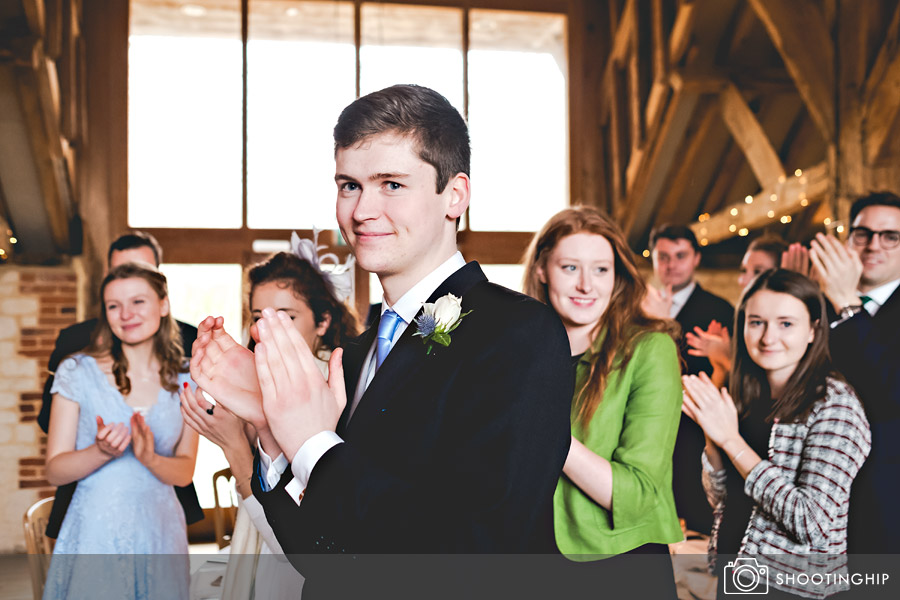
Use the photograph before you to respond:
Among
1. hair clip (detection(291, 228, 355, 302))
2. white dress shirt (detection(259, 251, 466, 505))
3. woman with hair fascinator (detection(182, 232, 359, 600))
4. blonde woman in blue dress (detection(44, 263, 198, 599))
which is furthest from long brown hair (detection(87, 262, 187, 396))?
white dress shirt (detection(259, 251, 466, 505))

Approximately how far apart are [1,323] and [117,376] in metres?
3.66

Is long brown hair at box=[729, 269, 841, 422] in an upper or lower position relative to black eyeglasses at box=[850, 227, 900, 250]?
lower

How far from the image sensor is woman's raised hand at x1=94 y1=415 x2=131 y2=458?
2215mm

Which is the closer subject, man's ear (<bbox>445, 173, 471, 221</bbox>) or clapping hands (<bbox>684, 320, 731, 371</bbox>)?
man's ear (<bbox>445, 173, 471, 221</bbox>)

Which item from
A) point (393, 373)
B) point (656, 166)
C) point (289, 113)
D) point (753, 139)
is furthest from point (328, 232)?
point (393, 373)

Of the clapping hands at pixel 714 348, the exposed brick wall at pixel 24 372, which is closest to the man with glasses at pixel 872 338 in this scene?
the clapping hands at pixel 714 348

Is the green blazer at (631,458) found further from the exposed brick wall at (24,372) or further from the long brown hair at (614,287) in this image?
the exposed brick wall at (24,372)

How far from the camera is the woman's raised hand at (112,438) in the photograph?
2215 millimetres

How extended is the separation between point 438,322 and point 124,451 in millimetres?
1736

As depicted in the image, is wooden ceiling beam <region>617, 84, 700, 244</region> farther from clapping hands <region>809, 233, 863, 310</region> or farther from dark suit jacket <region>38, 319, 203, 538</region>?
dark suit jacket <region>38, 319, 203, 538</region>

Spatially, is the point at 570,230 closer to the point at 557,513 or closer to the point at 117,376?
the point at 557,513

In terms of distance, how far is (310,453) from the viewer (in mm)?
953

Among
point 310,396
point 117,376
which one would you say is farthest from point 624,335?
point 117,376

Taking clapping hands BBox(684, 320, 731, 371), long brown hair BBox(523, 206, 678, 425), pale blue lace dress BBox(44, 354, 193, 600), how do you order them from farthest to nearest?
clapping hands BBox(684, 320, 731, 371) → pale blue lace dress BBox(44, 354, 193, 600) → long brown hair BBox(523, 206, 678, 425)
